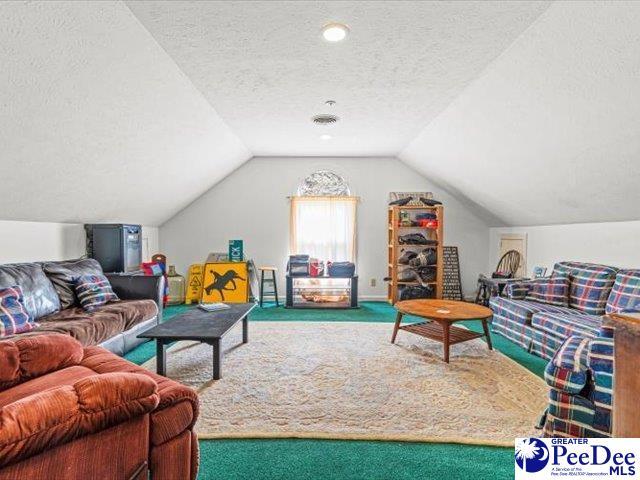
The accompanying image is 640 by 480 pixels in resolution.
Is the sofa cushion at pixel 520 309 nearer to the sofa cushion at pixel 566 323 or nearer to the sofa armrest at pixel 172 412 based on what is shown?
the sofa cushion at pixel 566 323

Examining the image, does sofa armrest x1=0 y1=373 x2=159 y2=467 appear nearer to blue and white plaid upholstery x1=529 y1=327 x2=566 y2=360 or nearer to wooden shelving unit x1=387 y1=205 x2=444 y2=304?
blue and white plaid upholstery x1=529 y1=327 x2=566 y2=360

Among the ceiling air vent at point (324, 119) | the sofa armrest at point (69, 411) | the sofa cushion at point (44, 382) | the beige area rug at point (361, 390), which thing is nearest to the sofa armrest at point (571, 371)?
→ the beige area rug at point (361, 390)

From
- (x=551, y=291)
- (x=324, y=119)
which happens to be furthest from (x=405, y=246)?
(x=324, y=119)

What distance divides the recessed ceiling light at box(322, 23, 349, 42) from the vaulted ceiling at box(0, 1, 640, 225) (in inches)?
1.7

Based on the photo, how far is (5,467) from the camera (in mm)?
877

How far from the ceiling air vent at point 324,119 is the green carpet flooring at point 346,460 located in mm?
2975

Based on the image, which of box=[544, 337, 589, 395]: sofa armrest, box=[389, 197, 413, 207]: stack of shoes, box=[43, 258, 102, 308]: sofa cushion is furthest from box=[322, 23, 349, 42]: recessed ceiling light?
box=[389, 197, 413, 207]: stack of shoes

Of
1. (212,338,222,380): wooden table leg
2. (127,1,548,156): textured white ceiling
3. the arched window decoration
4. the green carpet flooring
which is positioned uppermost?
(127,1,548,156): textured white ceiling

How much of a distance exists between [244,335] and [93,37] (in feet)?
8.62

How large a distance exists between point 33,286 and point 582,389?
154 inches

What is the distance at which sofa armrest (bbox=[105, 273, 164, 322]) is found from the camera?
351 centimetres

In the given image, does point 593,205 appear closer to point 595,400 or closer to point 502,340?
point 502,340

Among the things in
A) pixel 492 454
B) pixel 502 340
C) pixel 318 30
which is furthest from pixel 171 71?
pixel 502 340

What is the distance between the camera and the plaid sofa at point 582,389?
1538mm
